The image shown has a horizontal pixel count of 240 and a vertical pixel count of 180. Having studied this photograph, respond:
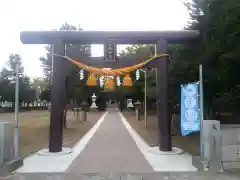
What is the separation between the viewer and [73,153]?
472 inches

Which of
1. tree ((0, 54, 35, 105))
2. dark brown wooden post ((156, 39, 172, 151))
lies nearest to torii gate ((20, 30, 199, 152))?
dark brown wooden post ((156, 39, 172, 151))

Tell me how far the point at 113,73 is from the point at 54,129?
309 cm

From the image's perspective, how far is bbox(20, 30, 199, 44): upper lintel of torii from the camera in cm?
1210

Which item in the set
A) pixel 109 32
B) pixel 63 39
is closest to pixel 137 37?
pixel 109 32

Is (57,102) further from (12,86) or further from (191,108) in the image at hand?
(12,86)

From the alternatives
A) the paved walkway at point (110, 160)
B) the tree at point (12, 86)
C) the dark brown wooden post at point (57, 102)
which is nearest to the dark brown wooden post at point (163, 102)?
the paved walkway at point (110, 160)

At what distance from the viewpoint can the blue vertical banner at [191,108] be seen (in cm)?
1027

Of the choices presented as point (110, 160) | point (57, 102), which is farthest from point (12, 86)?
point (110, 160)

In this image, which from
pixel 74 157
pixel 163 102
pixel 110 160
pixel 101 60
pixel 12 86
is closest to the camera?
pixel 110 160

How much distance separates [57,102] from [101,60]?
2.37 m

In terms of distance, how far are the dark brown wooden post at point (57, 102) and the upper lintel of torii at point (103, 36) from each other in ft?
1.26

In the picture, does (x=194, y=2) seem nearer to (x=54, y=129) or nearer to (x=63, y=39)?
(x=63, y=39)

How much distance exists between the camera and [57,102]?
12023 millimetres

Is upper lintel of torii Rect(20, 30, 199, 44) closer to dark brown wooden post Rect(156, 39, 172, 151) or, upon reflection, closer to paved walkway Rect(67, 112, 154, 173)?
dark brown wooden post Rect(156, 39, 172, 151)
